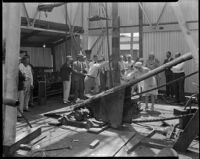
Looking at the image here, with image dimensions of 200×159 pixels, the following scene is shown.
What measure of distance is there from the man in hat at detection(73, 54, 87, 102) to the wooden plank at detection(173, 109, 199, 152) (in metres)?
7.36

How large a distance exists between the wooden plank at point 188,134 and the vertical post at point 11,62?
149 inches

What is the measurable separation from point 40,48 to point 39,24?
305cm

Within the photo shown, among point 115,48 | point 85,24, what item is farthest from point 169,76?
point 85,24

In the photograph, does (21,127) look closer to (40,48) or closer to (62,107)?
(62,107)

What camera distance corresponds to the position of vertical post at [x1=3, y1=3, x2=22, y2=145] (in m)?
6.39

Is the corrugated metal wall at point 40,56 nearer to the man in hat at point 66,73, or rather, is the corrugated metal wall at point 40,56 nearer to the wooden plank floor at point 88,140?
the man in hat at point 66,73

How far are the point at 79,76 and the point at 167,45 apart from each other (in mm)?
6038

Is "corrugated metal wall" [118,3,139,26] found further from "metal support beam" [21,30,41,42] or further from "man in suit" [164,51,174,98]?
"metal support beam" [21,30,41,42]

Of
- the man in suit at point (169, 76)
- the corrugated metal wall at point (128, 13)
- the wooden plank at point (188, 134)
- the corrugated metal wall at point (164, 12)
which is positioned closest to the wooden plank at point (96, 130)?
the wooden plank at point (188, 134)

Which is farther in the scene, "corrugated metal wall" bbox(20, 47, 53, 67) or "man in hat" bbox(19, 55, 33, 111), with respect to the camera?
"corrugated metal wall" bbox(20, 47, 53, 67)

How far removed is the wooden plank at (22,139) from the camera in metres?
6.52

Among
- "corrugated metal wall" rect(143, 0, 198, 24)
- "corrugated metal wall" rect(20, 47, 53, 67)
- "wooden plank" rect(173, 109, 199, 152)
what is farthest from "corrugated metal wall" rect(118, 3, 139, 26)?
"wooden plank" rect(173, 109, 199, 152)

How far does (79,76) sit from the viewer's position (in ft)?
44.9

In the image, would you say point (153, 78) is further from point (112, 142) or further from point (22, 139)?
point (22, 139)
